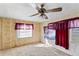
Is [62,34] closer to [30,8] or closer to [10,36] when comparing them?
[30,8]

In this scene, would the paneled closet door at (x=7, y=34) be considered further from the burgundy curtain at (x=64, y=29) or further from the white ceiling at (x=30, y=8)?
the burgundy curtain at (x=64, y=29)

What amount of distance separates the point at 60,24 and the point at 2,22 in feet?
6.92

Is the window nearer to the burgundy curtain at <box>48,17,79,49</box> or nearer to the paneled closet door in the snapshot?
the paneled closet door

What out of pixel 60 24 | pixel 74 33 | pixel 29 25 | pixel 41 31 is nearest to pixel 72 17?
pixel 74 33

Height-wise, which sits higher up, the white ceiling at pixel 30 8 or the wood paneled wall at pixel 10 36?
the white ceiling at pixel 30 8

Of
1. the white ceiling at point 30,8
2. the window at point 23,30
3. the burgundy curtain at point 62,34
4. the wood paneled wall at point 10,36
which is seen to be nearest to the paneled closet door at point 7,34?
the wood paneled wall at point 10,36

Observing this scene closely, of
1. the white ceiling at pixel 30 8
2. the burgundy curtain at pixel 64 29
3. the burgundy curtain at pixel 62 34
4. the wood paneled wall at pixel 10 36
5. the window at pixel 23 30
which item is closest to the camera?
the white ceiling at pixel 30 8

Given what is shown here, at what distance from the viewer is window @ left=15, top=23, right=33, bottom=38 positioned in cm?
382

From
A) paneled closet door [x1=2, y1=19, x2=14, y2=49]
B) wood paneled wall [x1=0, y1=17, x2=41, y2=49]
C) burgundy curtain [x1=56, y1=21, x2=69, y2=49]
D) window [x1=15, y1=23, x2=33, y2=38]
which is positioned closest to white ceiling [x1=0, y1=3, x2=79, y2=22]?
burgundy curtain [x1=56, y1=21, x2=69, y2=49]

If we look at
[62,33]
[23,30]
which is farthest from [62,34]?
[23,30]

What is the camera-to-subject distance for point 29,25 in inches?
170

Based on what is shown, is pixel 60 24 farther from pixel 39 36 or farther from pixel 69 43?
pixel 39 36

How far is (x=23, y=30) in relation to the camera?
380 cm

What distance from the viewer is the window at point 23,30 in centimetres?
382
